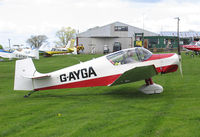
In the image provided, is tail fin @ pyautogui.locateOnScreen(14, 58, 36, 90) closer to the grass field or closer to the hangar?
the grass field

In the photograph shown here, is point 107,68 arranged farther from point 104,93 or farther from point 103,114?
point 103,114

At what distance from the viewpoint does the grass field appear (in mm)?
5461

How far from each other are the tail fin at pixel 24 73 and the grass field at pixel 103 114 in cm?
54

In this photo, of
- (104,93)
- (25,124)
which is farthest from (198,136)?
(104,93)

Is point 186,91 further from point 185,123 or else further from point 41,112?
point 41,112

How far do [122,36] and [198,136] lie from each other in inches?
2681

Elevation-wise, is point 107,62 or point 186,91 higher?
point 107,62

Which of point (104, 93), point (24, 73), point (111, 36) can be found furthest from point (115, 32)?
point (24, 73)

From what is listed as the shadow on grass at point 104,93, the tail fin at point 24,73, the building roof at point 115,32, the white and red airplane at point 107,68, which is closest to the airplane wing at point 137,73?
the white and red airplane at point 107,68

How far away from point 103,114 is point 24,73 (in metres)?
4.31

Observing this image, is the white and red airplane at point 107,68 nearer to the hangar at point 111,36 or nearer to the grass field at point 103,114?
the grass field at point 103,114

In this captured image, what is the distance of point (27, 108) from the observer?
26.1ft

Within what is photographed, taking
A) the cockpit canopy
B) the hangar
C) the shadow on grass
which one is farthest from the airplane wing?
the hangar

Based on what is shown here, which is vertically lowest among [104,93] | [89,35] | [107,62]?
[104,93]
